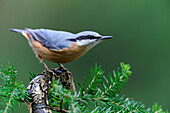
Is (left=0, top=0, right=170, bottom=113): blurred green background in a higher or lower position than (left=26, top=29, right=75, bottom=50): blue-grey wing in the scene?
higher

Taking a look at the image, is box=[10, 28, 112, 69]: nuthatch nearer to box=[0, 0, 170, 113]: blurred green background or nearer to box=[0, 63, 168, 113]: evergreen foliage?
box=[0, 63, 168, 113]: evergreen foliage

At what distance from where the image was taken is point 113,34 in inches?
159

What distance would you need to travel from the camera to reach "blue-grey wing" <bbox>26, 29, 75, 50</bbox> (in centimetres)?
186

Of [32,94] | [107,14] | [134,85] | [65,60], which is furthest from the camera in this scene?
[107,14]

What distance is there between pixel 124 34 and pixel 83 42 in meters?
2.35

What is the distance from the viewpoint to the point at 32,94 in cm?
123

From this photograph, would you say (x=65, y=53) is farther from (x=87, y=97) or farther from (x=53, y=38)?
(x=87, y=97)

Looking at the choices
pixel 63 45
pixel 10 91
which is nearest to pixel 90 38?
pixel 63 45

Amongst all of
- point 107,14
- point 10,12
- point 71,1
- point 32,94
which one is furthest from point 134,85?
point 32,94

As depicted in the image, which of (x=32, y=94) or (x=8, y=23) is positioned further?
(x=8, y=23)

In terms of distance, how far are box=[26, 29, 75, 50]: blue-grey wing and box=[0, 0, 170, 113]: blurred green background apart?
1.82 meters

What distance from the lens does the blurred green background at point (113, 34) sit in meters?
3.84

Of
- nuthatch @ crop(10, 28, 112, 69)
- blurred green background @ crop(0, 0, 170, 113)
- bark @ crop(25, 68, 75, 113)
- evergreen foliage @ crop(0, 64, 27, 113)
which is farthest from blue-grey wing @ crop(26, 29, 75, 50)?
blurred green background @ crop(0, 0, 170, 113)

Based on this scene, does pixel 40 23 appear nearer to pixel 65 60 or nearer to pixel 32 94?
pixel 65 60
